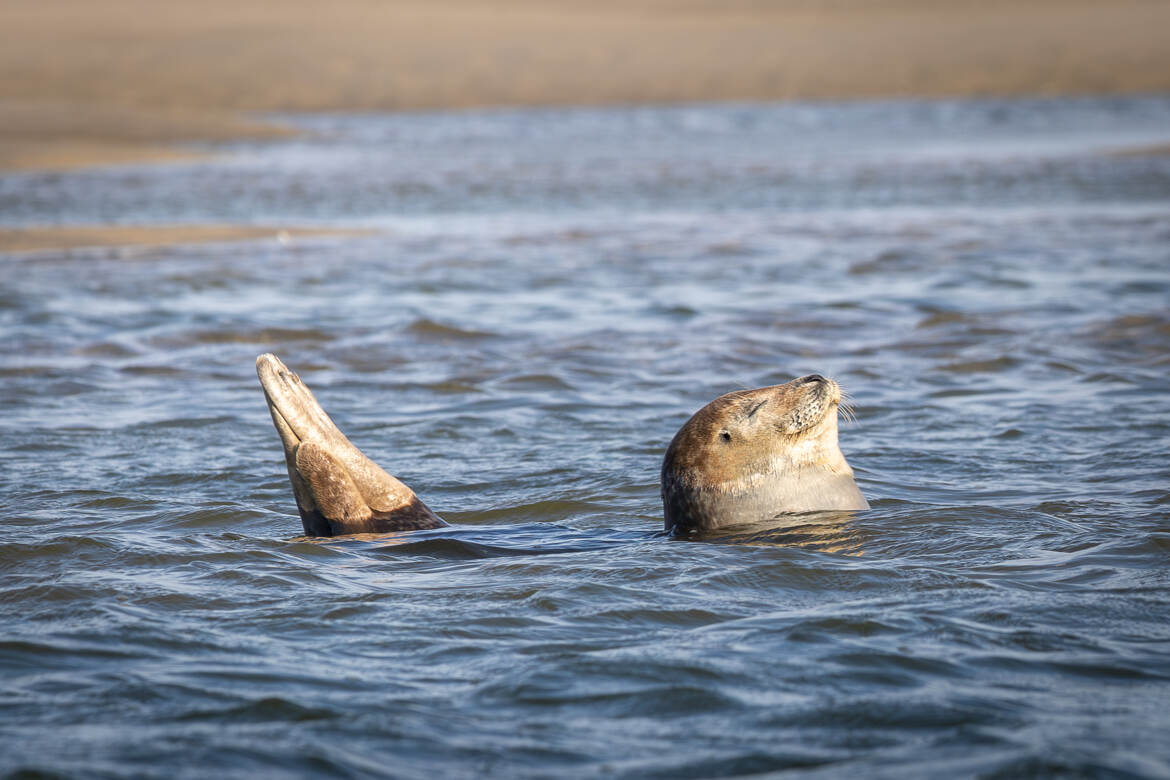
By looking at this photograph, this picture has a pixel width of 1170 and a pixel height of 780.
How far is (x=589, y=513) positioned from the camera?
7.15 metres

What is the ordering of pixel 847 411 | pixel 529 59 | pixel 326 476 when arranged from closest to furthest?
pixel 326 476, pixel 847 411, pixel 529 59

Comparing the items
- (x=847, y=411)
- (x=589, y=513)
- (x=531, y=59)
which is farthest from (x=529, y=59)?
(x=847, y=411)

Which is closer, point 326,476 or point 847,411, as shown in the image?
point 326,476

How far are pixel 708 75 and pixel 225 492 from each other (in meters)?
43.2

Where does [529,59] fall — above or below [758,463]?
above

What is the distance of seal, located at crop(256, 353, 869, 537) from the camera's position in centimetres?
602

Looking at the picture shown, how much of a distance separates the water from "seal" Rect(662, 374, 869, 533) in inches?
5.4

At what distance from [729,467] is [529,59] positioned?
160 ft

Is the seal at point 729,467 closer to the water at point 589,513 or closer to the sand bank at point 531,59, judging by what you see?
the water at point 589,513

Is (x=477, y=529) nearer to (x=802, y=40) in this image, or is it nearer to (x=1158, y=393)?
(x=1158, y=393)

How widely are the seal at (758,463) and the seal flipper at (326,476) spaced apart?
124 centimetres

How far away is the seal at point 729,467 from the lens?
602 centimetres

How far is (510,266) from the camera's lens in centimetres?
1593

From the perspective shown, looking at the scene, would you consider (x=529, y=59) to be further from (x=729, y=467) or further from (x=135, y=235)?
(x=729, y=467)
